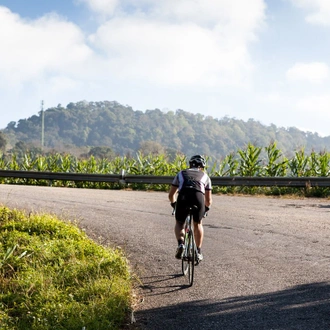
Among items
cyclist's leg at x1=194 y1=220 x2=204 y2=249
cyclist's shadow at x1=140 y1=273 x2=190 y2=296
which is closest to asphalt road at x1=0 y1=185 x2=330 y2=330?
cyclist's shadow at x1=140 y1=273 x2=190 y2=296

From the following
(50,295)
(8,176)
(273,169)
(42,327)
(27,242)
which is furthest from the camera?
(8,176)

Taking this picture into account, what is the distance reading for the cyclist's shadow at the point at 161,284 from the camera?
26.4 feet

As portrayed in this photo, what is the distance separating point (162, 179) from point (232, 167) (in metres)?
3.16

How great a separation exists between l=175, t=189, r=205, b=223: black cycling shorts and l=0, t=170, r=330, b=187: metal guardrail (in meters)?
11.7

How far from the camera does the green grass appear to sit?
677 cm

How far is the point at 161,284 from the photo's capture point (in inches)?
330

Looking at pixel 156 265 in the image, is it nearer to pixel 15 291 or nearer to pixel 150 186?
pixel 15 291

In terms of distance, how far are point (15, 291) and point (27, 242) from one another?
2.15 m

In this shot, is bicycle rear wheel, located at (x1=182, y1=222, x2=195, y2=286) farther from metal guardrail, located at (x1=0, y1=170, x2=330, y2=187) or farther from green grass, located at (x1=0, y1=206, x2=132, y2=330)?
metal guardrail, located at (x1=0, y1=170, x2=330, y2=187)

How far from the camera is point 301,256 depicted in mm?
9836

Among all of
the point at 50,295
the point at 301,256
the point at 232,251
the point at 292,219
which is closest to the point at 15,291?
the point at 50,295

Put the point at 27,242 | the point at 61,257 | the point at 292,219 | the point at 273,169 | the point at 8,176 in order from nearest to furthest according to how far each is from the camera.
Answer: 1. the point at 61,257
2. the point at 27,242
3. the point at 292,219
4. the point at 273,169
5. the point at 8,176

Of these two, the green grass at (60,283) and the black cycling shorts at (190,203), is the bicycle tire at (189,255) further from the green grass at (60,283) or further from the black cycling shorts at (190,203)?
the green grass at (60,283)

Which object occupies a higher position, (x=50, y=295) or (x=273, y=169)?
(x=273, y=169)
